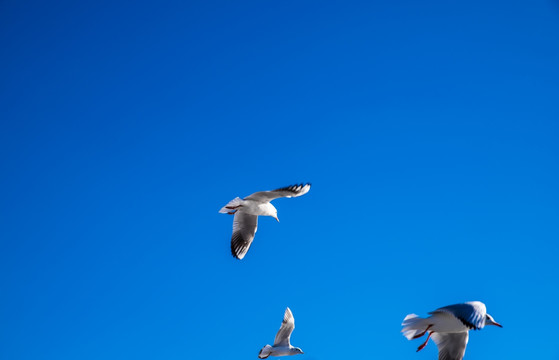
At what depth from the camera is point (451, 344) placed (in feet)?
29.2

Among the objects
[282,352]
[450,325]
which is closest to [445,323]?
[450,325]

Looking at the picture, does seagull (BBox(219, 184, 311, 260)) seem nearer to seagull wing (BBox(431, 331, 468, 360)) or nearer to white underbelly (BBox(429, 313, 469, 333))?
white underbelly (BBox(429, 313, 469, 333))

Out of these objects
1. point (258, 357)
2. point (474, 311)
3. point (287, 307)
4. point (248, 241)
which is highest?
point (248, 241)

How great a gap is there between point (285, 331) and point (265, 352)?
30.3 inches

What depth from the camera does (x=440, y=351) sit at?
8.98 meters

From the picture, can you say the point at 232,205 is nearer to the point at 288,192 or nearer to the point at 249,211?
the point at 249,211

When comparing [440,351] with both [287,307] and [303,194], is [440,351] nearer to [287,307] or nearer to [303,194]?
[303,194]

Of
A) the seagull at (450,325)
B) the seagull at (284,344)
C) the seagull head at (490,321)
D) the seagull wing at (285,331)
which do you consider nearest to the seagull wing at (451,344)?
the seagull at (450,325)

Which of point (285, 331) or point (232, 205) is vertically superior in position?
point (232, 205)

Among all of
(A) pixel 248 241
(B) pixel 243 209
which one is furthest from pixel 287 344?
(B) pixel 243 209

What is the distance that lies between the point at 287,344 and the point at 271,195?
4.46 meters

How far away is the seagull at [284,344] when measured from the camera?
1179cm

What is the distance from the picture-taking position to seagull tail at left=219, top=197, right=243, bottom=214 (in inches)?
393

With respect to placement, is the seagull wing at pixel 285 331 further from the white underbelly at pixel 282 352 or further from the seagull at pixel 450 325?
the seagull at pixel 450 325
